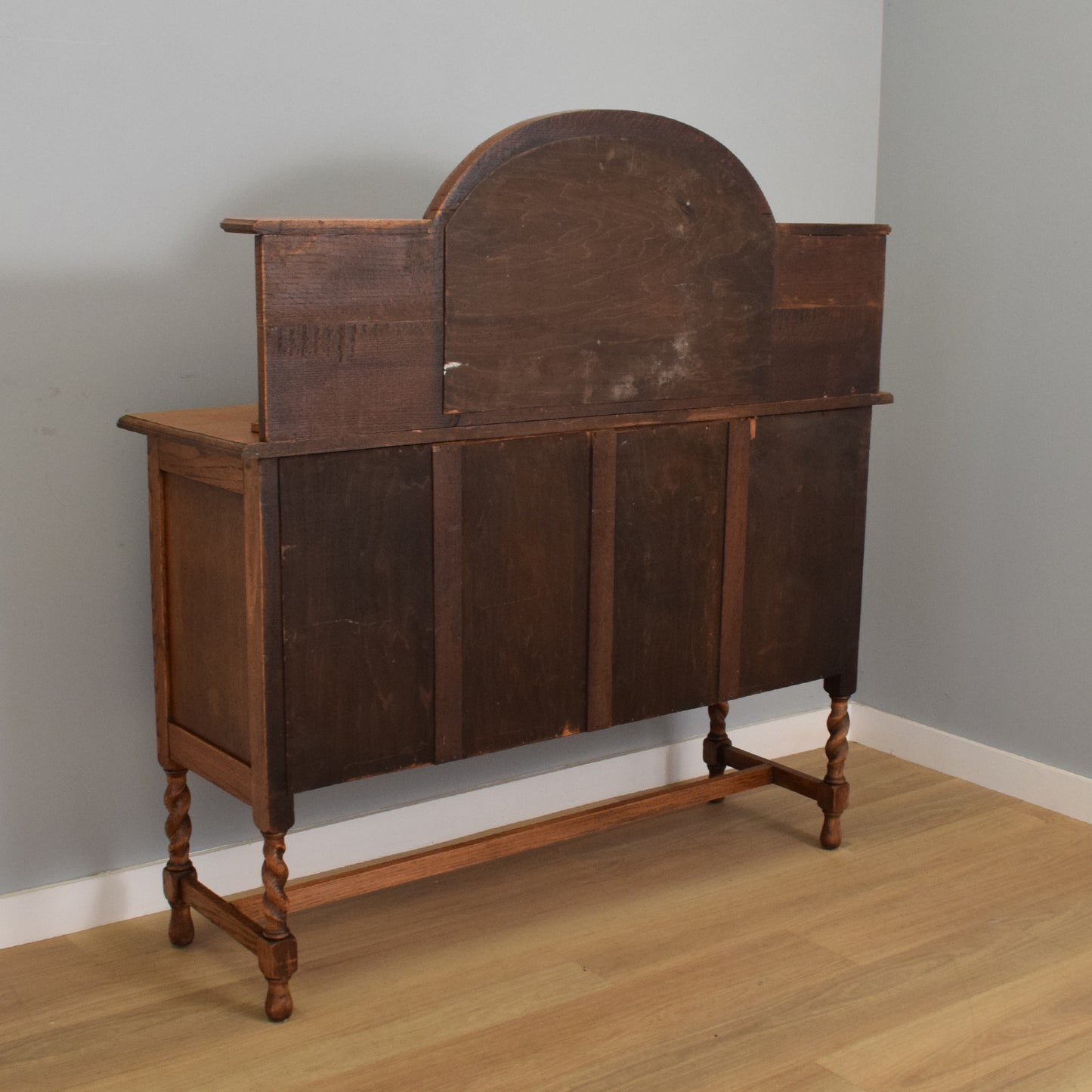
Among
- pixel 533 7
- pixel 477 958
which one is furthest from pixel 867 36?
pixel 477 958

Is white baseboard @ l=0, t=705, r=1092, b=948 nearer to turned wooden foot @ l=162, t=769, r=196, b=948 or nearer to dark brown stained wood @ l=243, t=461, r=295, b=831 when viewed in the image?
turned wooden foot @ l=162, t=769, r=196, b=948

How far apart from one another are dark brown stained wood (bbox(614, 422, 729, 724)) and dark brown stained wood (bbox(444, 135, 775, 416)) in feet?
0.37

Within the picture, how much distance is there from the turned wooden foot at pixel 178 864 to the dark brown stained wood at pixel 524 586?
57cm

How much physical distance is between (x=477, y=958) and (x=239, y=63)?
1.73m

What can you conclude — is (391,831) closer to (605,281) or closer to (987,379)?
(605,281)

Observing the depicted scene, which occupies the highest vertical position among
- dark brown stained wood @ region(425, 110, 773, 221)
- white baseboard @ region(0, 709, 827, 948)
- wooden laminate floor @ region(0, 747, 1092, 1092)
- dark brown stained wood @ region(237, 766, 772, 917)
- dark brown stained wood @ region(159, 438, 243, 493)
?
dark brown stained wood @ region(425, 110, 773, 221)

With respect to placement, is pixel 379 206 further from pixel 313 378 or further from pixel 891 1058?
pixel 891 1058

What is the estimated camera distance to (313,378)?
2.15 m

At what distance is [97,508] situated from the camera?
257cm

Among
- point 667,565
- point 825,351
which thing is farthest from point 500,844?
point 825,351

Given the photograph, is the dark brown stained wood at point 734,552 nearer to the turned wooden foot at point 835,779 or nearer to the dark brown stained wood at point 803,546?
the dark brown stained wood at point 803,546

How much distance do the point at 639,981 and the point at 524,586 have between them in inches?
29.2

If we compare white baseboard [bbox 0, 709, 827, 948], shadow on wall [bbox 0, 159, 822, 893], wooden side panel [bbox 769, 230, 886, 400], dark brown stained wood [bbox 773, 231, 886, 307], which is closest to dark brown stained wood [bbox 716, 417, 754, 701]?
wooden side panel [bbox 769, 230, 886, 400]

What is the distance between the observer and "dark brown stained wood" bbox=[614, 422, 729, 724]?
2.59 meters
